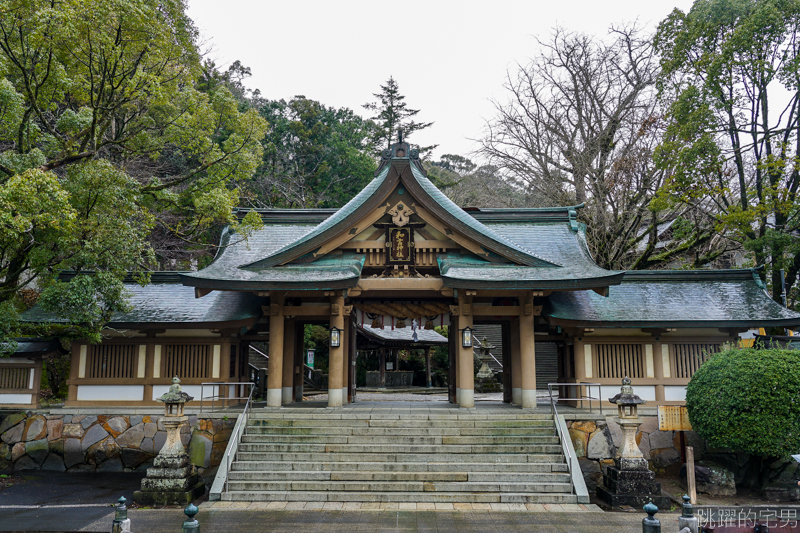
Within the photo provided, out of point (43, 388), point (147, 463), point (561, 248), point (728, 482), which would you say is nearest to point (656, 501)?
point (728, 482)

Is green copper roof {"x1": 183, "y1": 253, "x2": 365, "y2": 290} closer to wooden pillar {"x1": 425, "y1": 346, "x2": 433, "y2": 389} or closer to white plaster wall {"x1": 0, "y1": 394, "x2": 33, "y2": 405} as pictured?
white plaster wall {"x1": 0, "y1": 394, "x2": 33, "y2": 405}

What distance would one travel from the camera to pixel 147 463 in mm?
12641

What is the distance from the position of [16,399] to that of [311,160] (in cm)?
2660

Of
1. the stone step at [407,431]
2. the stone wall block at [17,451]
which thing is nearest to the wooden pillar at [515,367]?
the stone step at [407,431]

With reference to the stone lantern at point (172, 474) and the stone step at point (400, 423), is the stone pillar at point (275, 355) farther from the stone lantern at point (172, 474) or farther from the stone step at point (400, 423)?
the stone lantern at point (172, 474)

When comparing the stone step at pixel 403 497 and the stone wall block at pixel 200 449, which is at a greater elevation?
the stone wall block at pixel 200 449

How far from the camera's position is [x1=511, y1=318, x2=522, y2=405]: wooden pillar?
1429 cm

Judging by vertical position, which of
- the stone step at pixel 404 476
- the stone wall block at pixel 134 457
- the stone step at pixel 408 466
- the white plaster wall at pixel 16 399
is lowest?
the stone wall block at pixel 134 457

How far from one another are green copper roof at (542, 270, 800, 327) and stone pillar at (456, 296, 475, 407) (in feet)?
7.74

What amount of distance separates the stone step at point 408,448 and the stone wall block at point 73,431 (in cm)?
500

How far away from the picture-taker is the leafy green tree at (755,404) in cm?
983

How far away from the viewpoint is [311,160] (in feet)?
123

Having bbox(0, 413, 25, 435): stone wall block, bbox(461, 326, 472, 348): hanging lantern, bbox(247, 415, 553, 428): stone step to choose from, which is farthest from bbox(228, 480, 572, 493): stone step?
bbox(0, 413, 25, 435): stone wall block

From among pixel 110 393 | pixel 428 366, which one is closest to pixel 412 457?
pixel 110 393
